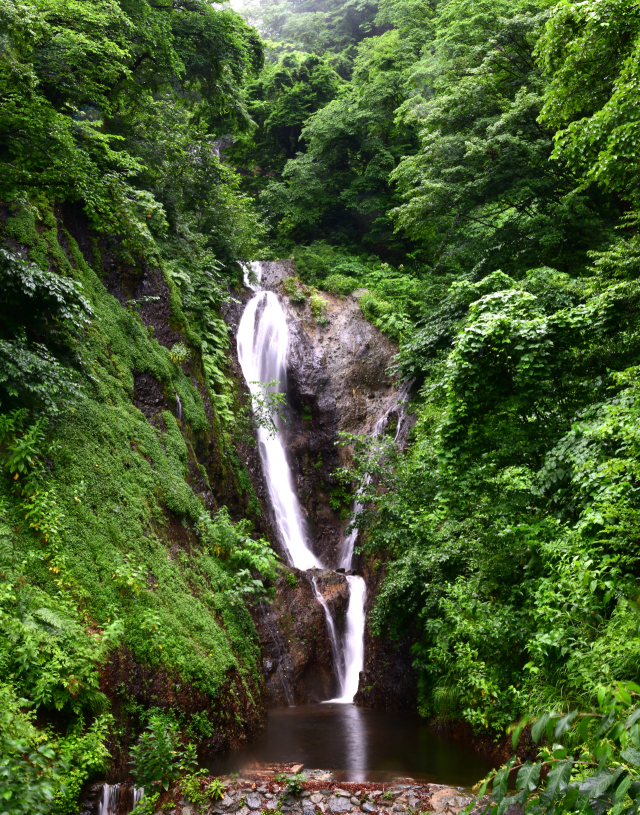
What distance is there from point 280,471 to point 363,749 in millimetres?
9485

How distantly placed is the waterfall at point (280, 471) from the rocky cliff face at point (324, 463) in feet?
0.84

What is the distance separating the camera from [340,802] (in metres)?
5.55

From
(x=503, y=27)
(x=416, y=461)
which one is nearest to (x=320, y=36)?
(x=503, y=27)

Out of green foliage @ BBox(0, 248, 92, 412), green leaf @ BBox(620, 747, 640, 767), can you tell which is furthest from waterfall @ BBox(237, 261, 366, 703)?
green leaf @ BBox(620, 747, 640, 767)

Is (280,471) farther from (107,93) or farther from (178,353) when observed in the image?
(107,93)

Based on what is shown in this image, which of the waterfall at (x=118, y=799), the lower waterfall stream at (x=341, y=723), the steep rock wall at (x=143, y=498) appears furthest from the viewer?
the lower waterfall stream at (x=341, y=723)

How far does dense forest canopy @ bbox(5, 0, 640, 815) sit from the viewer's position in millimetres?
5152

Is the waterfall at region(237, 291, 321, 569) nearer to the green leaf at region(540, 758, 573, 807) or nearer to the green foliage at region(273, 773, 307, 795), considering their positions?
the green foliage at region(273, 773, 307, 795)

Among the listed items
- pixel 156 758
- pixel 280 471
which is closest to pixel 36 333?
pixel 156 758

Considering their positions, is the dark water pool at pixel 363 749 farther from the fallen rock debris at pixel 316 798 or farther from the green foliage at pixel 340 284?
the green foliage at pixel 340 284

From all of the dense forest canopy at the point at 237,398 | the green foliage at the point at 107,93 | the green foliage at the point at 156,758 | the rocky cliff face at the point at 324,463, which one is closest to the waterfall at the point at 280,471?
the rocky cliff face at the point at 324,463

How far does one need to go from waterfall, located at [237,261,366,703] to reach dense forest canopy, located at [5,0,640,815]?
1.72 m

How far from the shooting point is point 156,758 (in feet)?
16.8

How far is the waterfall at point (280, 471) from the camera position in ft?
40.9
